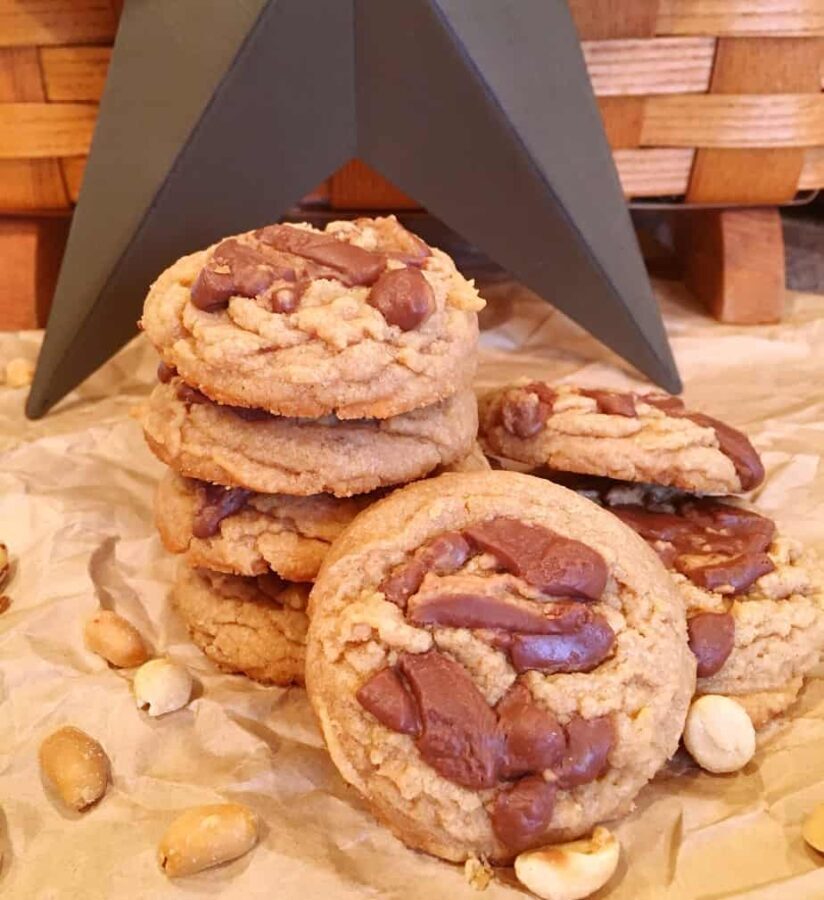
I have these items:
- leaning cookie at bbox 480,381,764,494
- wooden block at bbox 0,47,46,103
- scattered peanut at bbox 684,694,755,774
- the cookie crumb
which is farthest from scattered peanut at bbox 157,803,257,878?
wooden block at bbox 0,47,46,103

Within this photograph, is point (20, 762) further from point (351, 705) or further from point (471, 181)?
point (471, 181)

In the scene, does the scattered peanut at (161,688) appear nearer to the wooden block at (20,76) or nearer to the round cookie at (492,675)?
the round cookie at (492,675)

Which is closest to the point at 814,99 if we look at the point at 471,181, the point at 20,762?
the point at 471,181

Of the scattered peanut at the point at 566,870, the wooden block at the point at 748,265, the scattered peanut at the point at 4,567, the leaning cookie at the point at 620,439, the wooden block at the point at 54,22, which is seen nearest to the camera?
the scattered peanut at the point at 566,870

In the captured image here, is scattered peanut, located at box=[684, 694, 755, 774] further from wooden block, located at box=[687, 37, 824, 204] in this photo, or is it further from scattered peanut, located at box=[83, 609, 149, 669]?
wooden block, located at box=[687, 37, 824, 204]

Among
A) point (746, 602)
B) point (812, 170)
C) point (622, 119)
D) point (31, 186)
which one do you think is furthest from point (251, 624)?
point (812, 170)

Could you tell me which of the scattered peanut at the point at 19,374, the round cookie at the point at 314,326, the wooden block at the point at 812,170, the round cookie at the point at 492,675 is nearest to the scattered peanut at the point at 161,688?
the round cookie at the point at 492,675

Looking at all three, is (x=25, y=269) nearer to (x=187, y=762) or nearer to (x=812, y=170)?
(x=187, y=762)
